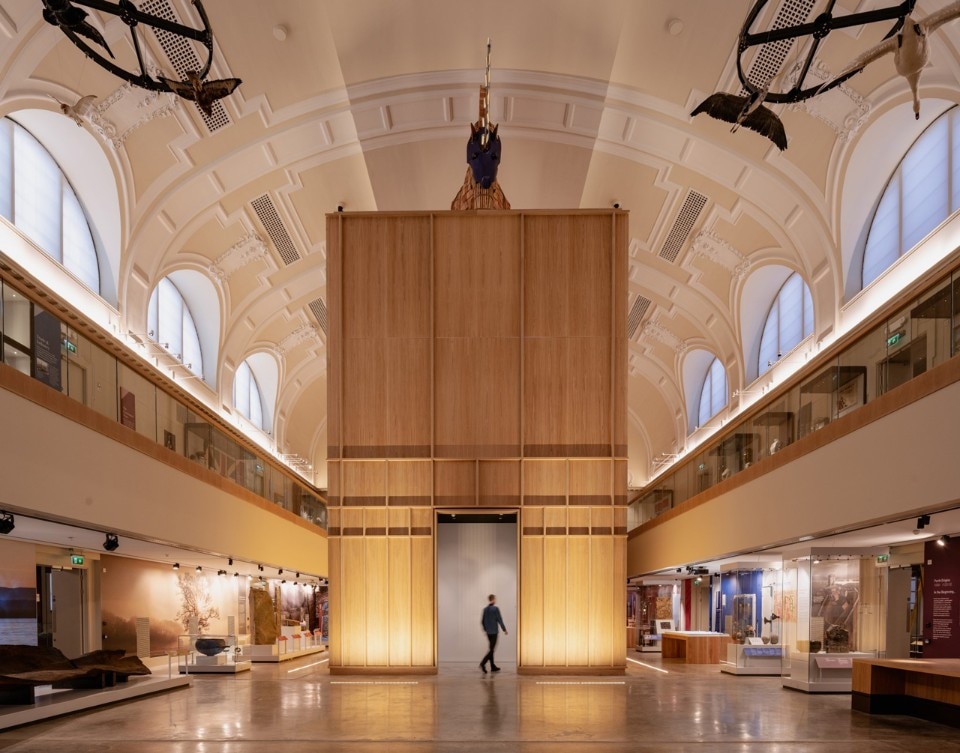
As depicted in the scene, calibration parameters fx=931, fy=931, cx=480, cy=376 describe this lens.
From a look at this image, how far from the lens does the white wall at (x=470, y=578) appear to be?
1738 centimetres

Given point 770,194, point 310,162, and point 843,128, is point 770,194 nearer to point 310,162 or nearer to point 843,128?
point 843,128

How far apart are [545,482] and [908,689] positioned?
642 centimetres

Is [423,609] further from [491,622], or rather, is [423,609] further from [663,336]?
[663,336]

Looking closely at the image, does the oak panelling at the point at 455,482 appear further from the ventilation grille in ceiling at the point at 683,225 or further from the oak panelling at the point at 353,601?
the ventilation grille in ceiling at the point at 683,225

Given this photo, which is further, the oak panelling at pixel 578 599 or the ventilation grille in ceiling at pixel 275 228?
the ventilation grille in ceiling at pixel 275 228

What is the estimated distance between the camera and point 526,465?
16219 millimetres

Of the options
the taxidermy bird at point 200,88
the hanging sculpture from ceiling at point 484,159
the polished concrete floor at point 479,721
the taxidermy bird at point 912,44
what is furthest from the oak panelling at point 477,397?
the taxidermy bird at point 912,44

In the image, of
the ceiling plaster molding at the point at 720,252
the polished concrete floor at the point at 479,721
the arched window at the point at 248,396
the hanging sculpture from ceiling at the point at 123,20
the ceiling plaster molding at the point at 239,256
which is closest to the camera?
the hanging sculpture from ceiling at the point at 123,20

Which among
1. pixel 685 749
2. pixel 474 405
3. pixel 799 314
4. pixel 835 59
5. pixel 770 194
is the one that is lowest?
pixel 685 749

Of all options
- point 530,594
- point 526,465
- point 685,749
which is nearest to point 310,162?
point 526,465

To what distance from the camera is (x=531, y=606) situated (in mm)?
15750

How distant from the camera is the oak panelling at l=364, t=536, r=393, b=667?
1570 centimetres

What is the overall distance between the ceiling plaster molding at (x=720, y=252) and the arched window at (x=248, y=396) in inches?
576

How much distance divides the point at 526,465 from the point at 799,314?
9.28 meters
